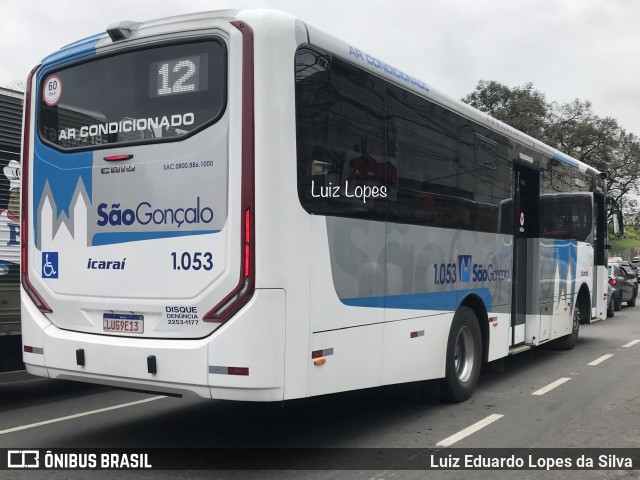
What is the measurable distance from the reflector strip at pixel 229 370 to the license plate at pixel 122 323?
29.4 inches

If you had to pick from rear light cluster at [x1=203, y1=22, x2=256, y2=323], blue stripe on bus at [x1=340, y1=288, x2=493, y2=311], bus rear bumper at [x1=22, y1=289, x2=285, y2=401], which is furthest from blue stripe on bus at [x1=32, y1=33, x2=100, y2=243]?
blue stripe on bus at [x1=340, y1=288, x2=493, y2=311]

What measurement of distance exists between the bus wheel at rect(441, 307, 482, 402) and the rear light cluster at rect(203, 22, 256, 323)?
3200 millimetres

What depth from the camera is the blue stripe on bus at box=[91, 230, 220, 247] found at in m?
4.94

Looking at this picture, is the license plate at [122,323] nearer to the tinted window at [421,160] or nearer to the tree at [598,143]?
the tinted window at [421,160]

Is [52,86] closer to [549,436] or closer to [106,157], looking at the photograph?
[106,157]

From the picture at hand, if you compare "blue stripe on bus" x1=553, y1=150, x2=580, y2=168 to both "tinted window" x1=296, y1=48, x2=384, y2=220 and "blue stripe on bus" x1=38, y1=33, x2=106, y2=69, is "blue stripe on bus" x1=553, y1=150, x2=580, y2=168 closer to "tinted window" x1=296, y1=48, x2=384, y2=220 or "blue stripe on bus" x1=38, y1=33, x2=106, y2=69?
"tinted window" x1=296, y1=48, x2=384, y2=220

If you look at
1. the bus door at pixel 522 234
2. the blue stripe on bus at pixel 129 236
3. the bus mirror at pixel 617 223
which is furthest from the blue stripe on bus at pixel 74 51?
the bus mirror at pixel 617 223

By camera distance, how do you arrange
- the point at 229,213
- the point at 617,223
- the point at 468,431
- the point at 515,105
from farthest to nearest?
the point at 515,105
the point at 617,223
the point at 468,431
the point at 229,213

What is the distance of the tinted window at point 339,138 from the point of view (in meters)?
5.03

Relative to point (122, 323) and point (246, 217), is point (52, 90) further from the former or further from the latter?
point (246, 217)

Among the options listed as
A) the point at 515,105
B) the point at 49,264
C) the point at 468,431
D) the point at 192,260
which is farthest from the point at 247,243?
the point at 515,105

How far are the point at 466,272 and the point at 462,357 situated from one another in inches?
39.8

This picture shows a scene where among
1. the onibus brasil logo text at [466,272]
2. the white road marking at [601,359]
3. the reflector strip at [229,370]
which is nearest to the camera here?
the reflector strip at [229,370]

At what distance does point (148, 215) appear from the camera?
16.8 ft
